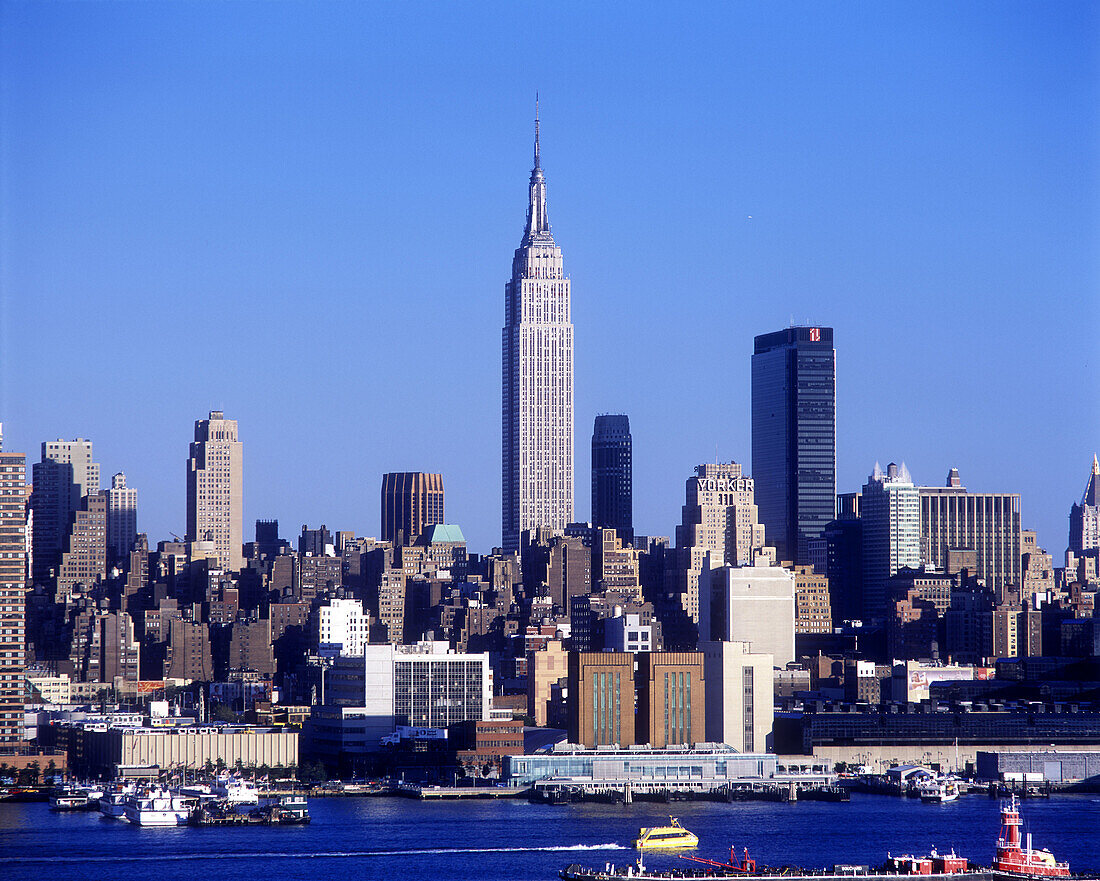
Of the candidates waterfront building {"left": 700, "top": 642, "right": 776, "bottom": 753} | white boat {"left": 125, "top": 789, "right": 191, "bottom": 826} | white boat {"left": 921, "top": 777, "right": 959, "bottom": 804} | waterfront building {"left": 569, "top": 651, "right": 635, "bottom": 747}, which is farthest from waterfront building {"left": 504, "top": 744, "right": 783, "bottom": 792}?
white boat {"left": 125, "top": 789, "right": 191, "bottom": 826}

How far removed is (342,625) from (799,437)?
157ft

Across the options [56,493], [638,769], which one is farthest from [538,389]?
[638,769]

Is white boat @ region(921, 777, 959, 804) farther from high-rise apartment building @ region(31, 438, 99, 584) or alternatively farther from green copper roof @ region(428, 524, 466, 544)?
green copper roof @ region(428, 524, 466, 544)

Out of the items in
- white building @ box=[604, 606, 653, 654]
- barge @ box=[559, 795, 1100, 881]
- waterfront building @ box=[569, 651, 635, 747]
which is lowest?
barge @ box=[559, 795, 1100, 881]

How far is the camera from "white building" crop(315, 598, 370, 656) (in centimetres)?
10225

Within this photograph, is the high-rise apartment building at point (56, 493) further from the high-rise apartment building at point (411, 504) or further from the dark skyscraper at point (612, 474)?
the dark skyscraper at point (612, 474)

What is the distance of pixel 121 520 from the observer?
453 feet

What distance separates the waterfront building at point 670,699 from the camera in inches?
2847

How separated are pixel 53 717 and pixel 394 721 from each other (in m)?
13.1

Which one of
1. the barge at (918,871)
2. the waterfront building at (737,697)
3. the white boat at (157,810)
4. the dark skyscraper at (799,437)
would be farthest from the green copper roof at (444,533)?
the barge at (918,871)

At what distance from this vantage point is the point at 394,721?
75625 mm

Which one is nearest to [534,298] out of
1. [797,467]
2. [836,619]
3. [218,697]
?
[797,467]

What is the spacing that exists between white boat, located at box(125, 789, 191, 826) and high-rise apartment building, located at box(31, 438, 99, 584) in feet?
197

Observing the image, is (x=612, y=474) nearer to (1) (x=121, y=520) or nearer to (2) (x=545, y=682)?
(1) (x=121, y=520)
